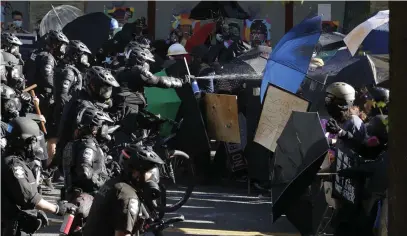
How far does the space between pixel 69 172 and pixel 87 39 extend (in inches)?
311

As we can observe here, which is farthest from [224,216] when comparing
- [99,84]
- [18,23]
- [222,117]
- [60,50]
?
[18,23]

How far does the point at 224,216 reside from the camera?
30.7ft

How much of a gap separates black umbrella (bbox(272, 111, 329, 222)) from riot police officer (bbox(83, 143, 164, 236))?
1.53 meters

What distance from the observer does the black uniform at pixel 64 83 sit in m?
10.3

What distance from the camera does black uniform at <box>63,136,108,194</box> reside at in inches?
241

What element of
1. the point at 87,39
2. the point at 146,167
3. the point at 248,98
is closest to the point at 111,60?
the point at 87,39

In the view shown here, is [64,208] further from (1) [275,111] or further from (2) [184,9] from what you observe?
(2) [184,9]


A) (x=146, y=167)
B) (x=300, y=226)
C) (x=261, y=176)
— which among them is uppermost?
(x=146, y=167)

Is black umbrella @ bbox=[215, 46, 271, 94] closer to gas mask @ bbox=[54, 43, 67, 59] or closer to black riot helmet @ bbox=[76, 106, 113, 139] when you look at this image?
gas mask @ bbox=[54, 43, 67, 59]

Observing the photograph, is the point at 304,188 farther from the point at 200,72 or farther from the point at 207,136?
the point at 200,72

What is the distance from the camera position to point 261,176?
10391 mm

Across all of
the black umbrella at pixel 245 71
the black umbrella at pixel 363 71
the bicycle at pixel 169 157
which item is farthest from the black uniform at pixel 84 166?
the black umbrella at pixel 245 71

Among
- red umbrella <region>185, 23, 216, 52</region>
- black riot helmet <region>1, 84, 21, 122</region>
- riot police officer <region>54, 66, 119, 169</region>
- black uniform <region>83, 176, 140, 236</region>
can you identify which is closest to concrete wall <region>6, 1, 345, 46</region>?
red umbrella <region>185, 23, 216, 52</region>

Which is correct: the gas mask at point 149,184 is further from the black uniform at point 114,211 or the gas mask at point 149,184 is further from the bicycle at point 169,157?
the bicycle at point 169,157
